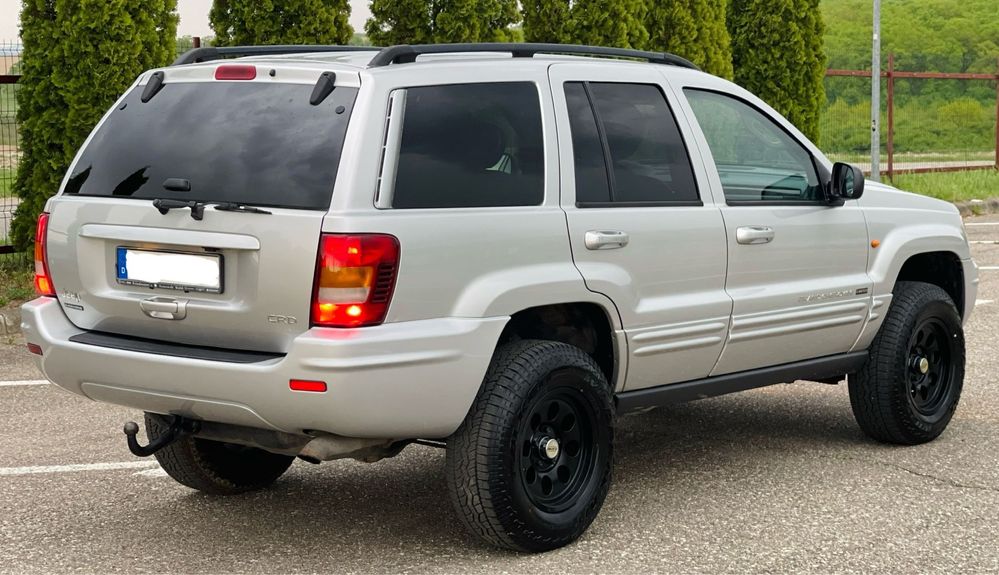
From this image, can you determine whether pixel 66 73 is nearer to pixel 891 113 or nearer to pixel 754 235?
pixel 754 235

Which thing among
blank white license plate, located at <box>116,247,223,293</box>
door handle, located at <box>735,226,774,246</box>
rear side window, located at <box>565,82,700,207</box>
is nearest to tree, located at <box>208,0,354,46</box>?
rear side window, located at <box>565,82,700,207</box>

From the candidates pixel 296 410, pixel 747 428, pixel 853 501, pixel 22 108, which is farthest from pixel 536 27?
pixel 296 410

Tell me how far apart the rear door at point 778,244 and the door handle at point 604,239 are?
25.4 inches

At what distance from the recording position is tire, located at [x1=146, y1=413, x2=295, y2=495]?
5500 millimetres

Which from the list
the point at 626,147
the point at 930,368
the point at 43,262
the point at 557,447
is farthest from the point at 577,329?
the point at 930,368

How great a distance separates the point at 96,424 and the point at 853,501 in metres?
3.87

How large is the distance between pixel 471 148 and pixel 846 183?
2.01 metres

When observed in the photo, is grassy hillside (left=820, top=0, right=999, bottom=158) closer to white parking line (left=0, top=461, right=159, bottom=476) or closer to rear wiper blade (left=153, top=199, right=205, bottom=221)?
white parking line (left=0, top=461, right=159, bottom=476)

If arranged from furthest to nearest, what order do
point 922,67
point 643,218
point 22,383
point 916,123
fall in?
point 922,67 < point 916,123 < point 22,383 < point 643,218

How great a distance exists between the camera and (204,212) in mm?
4555

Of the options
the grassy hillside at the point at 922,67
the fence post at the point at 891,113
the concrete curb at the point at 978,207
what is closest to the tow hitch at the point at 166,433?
the concrete curb at the point at 978,207

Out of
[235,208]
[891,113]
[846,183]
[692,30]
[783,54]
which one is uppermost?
[692,30]

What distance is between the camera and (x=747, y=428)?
6.92 m

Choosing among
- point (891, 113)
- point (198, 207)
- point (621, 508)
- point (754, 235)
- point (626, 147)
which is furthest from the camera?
point (891, 113)
